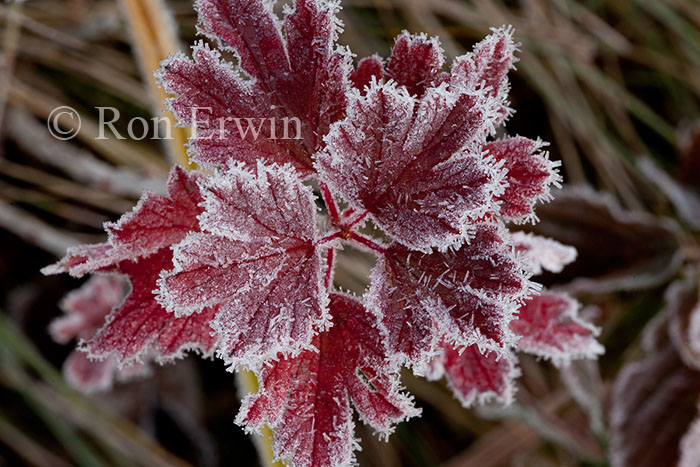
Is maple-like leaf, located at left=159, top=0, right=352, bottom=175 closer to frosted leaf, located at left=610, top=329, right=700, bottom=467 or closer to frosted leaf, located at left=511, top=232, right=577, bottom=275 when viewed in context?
frosted leaf, located at left=511, top=232, right=577, bottom=275

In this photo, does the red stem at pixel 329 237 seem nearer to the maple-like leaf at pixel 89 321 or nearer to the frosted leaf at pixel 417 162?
the frosted leaf at pixel 417 162

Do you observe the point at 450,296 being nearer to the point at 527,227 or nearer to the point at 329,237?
the point at 329,237

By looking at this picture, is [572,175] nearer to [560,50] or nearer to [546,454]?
[560,50]

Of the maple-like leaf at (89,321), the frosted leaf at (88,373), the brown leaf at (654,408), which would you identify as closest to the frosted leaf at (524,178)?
the brown leaf at (654,408)

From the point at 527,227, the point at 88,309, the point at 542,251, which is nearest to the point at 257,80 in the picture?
the point at 542,251

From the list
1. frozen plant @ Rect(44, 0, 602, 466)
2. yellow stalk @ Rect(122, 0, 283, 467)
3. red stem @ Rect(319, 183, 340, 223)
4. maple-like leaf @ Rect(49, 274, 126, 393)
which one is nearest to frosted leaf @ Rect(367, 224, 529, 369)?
frozen plant @ Rect(44, 0, 602, 466)

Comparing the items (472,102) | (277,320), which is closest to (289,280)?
(277,320)
